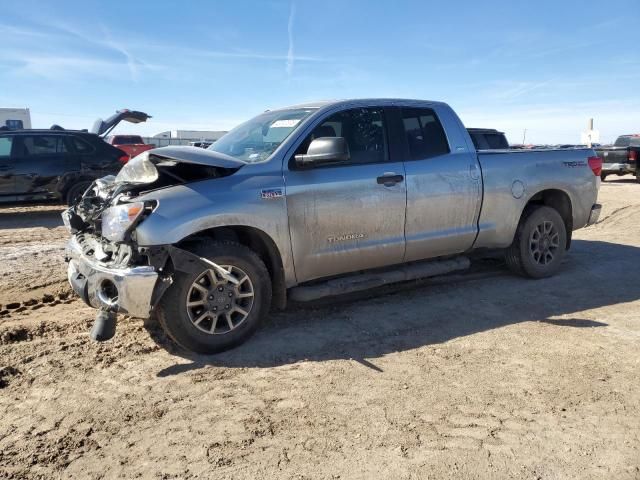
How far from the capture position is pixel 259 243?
4172 mm

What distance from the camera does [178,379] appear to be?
136 inches

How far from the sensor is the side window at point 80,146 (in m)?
10.5

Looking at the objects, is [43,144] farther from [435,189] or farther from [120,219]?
[435,189]

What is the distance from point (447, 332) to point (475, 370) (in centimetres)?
72

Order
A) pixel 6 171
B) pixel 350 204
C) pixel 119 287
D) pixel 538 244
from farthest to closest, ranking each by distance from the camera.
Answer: pixel 6 171, pixel 538 244, pixel 350 204, pixel 119 287

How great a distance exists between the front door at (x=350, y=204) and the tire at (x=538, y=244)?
1.68 metres

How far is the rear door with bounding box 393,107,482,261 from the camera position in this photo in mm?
4719

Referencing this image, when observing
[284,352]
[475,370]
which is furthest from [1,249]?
[475,370]

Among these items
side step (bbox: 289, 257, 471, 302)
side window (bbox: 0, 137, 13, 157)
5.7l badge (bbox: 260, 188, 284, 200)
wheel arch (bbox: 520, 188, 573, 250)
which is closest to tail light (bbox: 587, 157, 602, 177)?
wheel arch (bbox: 520, 188, 573, 250)

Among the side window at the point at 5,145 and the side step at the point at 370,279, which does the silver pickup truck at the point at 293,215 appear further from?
the side window at the point at 5,145

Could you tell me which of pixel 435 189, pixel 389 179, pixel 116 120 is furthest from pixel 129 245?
pixel 116 120

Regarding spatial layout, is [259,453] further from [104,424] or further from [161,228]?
[161,228]

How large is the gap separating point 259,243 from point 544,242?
3432 millimetres

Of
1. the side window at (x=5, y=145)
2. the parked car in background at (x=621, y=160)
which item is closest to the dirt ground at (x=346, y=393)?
the side window at (x=5, y=145)
